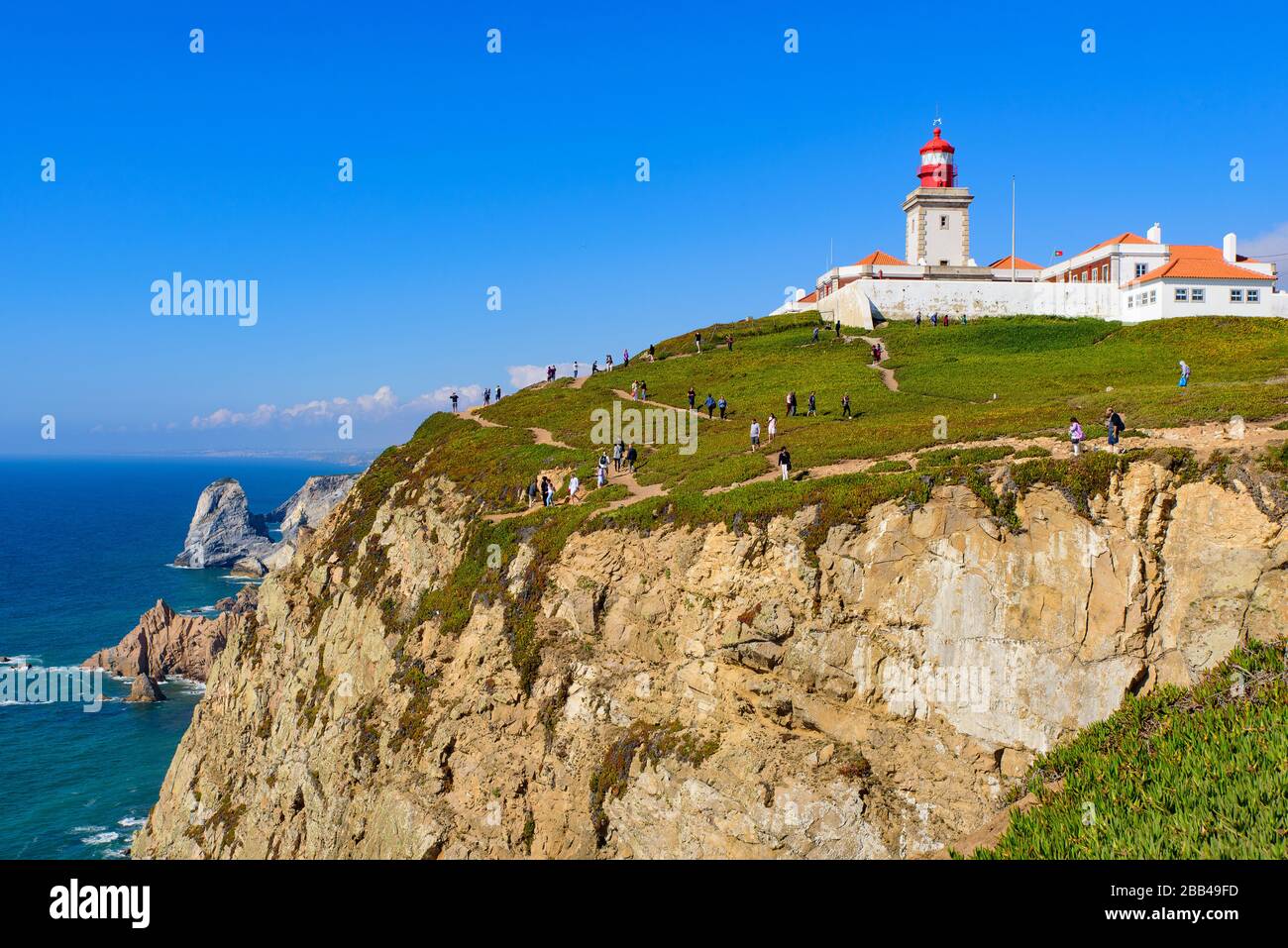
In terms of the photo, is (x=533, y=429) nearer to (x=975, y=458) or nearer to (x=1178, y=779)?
(x=975, y=458)

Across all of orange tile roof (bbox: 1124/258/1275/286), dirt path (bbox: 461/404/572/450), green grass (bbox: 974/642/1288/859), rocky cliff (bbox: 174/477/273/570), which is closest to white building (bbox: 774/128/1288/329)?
orange tile roof (bbox: 1124/258/1275/286)

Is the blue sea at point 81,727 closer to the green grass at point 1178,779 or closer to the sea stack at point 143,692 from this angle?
the sea stack at point 143,692

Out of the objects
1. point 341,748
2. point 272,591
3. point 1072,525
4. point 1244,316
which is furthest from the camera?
point 1244,316

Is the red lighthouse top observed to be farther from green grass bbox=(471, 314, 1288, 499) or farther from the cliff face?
the cliff face

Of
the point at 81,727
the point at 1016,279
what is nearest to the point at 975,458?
the point at 1016,279
